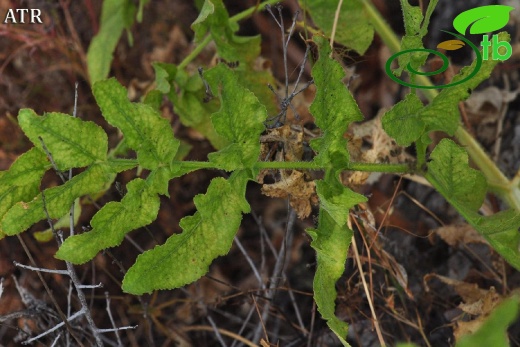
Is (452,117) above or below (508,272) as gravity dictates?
above

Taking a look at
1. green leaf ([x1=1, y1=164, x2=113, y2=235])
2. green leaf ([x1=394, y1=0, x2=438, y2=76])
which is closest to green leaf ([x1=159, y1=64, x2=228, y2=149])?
green leaf ([x1=1, y1=164, x2=113, y2=235])

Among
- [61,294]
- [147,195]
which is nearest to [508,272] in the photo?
[147,195]

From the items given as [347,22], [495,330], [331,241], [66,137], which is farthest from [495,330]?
[347,22]

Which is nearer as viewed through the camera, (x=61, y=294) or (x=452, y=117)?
(x=452, y=117)

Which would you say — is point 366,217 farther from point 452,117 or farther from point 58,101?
point 58,101

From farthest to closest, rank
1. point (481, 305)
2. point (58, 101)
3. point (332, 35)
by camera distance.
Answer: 1. point (58, 101)
2. point (332, 35)
3. point (481, 305)

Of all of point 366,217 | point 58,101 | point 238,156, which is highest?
point 238,156

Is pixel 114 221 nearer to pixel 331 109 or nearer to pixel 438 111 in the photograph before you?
pixel 331 109
